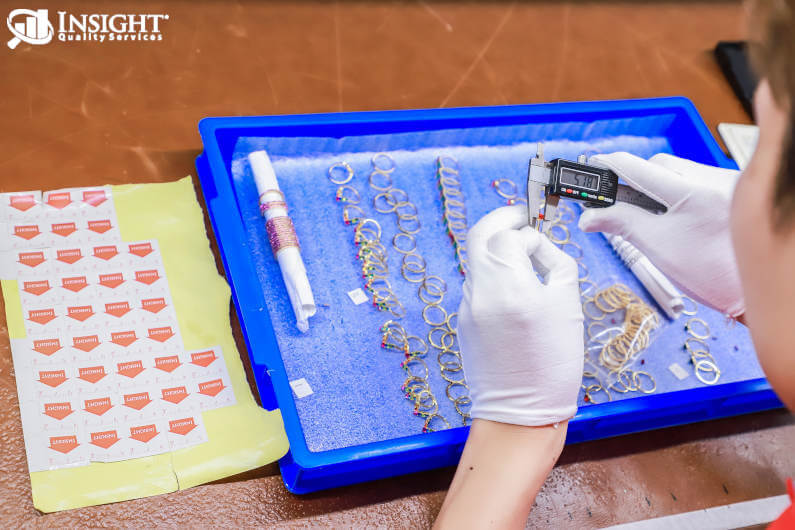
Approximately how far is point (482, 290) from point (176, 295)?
51 centimetres

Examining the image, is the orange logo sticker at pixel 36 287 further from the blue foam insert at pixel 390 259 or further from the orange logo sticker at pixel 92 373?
the blue foam insert at pixel 390 259

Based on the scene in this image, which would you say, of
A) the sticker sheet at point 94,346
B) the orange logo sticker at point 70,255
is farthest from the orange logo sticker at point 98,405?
the orange logo sticker at point 70,255

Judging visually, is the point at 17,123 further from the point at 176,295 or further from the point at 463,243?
the point at 463,243

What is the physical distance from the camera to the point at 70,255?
3.96ft

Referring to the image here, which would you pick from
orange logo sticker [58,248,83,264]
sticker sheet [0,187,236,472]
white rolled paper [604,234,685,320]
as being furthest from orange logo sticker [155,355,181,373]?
white rolled paper [604,234,685,320]

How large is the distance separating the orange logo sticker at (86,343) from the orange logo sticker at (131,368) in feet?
0.17

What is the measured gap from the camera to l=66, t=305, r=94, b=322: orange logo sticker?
3.75 feet

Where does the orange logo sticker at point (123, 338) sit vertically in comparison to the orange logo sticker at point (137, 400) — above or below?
above

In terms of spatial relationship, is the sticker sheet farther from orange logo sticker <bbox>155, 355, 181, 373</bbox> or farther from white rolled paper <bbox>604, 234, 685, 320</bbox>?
white rolled paper <bbox>604, 234, 685, 320</bbox>

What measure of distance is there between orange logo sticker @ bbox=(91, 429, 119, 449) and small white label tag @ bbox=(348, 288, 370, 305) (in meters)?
0.42

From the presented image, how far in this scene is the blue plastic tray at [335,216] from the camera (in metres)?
1.05

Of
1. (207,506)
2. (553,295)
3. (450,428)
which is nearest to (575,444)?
(450,428)

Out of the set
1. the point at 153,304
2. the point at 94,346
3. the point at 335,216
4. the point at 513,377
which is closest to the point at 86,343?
the point at 94,346

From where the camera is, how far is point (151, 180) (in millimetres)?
1351
